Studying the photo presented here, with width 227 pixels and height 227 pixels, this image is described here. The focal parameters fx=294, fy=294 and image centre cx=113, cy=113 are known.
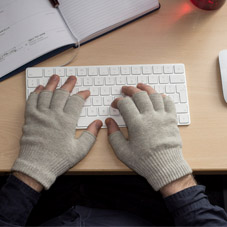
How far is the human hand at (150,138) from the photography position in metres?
0.66

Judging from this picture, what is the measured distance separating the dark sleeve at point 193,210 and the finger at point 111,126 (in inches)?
7.8

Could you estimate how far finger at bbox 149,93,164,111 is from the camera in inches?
27.7

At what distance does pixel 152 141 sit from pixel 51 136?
23 cm

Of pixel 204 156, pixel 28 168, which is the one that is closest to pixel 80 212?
pixel 28 168

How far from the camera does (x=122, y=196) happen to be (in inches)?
39.0

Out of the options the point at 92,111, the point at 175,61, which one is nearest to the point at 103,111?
the point at 92,111

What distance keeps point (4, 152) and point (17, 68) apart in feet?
0.69

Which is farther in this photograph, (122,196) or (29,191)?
(122,196)

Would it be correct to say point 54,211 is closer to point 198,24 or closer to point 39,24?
point 39,24

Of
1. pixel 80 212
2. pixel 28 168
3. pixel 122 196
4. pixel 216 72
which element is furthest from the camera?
pixel 122 196

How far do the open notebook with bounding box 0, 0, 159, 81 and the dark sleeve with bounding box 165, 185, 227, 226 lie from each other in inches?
18.0

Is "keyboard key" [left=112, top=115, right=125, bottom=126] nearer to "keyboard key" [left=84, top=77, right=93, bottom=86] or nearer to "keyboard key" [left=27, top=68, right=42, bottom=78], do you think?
"keyboard key" [left=84, top=77, right=93, bottom=86]

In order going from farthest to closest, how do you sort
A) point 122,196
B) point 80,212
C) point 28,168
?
1. point 122,196
2. point 80,212
3. point 28,168

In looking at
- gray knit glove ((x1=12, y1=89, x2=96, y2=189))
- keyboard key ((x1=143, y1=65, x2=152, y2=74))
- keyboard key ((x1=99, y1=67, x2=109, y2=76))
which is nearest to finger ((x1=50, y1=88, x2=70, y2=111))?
gray knit glove ((x1=12, y1=89, x2=96, y2=189))
